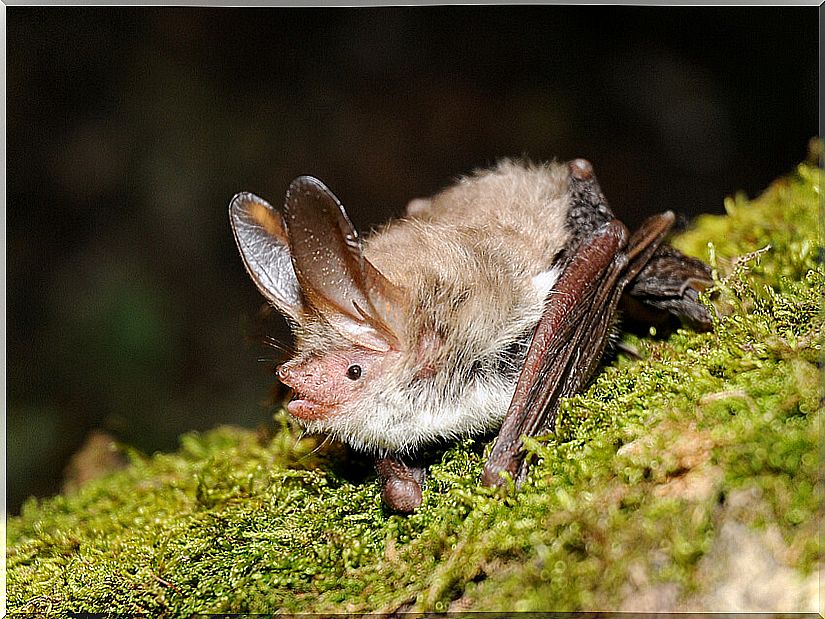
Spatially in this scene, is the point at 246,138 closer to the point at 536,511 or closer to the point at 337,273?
the point at 337,273

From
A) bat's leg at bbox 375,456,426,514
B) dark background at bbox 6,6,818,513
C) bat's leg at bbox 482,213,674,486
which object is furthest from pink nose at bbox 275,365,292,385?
dark background at bbox 6,6,818,513

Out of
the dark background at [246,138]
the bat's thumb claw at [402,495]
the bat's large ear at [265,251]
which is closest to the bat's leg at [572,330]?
the bat's thumb claw at [402,495]

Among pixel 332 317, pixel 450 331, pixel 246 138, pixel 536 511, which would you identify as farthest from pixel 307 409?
pixel 246 138

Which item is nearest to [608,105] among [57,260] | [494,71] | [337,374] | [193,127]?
[494,71]

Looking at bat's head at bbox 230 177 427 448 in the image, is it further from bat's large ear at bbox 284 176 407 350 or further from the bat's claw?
the bat's claw

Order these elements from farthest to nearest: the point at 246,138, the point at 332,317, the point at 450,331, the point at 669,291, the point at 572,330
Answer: the point at 246,138, the point at 669,291, the point at 572,330, the point at 450,331, the point at 332,317

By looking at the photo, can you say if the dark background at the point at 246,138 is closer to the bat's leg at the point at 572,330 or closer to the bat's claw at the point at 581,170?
the bat's claw at the point at 581,170
